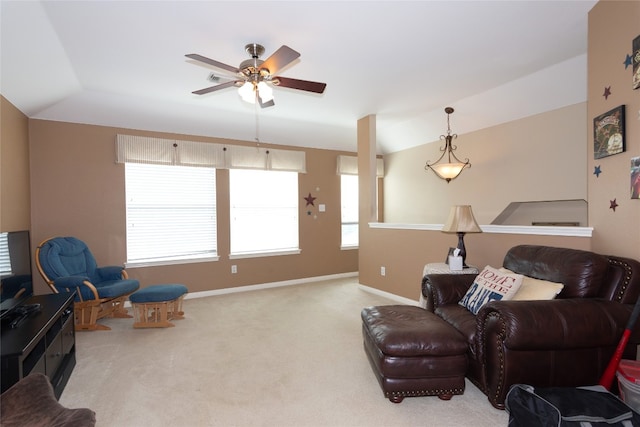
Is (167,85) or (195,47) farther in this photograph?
(167,85)

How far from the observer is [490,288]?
7.78ft

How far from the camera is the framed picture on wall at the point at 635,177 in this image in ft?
6.41

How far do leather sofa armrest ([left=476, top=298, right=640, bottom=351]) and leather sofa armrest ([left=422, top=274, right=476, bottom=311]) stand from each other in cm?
77

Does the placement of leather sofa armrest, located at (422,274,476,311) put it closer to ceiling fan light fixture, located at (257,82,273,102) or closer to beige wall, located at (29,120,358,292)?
ceiling fan light fixture, located at (257,82,273,102)

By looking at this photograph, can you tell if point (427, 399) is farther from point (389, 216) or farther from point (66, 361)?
point (389, 216)

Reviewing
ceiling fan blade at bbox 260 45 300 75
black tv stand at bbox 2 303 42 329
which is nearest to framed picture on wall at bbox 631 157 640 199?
ceiling fan blade at bbox 260 45 300 75

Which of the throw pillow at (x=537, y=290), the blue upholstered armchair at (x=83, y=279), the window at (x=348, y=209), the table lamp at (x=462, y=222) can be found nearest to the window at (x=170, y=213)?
the blue upholstered armchair at (x=83, y=279)

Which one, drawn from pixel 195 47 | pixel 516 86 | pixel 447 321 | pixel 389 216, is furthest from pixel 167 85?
pixel 389 216

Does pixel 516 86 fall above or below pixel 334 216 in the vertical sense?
above

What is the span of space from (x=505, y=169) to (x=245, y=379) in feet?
13.2

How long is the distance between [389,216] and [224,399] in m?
4.82

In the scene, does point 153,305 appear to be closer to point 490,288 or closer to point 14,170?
point 14,170

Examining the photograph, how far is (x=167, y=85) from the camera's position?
3551 mm

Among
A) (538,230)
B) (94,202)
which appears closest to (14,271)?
(94,202)
